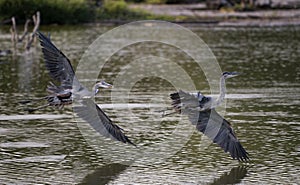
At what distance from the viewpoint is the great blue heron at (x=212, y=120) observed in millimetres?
12773

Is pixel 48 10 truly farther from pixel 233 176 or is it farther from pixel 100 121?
pixel 233 176

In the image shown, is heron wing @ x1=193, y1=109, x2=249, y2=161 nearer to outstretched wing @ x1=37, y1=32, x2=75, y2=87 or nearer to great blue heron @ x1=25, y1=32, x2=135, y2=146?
great blue heron @ x1=25, y1=32, x2=135, y2=146

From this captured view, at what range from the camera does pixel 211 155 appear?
45.0 feet

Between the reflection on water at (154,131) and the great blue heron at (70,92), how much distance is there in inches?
25.8

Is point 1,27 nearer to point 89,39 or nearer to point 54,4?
point 54,4

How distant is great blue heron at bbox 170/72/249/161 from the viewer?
41.9 ft

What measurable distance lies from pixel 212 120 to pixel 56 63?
267 cm

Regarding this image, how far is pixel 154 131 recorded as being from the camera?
1570 cm

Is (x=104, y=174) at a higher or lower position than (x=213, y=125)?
lower

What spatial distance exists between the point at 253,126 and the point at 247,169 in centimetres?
340

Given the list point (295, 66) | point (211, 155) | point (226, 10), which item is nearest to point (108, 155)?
point (211, 155)

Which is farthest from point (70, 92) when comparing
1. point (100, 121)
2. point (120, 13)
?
point (120, 13)

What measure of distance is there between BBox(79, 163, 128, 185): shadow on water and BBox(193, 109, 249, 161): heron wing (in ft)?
4.87

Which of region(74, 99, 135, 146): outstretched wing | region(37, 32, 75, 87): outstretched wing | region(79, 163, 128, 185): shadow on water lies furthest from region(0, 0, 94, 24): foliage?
region(79, 163, 128, 185): shadow on water
